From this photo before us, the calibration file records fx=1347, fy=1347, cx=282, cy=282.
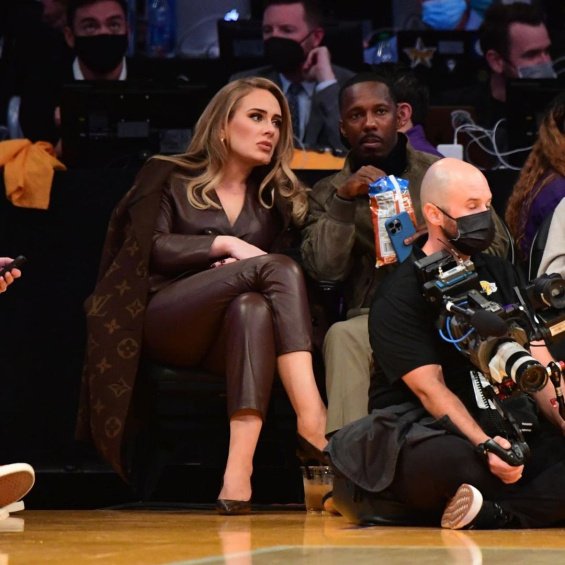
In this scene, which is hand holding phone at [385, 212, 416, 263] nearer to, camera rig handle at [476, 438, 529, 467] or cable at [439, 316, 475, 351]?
cable at [439, 316, 475, 351]

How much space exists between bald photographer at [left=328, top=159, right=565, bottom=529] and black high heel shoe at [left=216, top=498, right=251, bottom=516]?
34 centimetres

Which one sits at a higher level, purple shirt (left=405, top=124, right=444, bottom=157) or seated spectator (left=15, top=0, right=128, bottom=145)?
seated spectator (left=15, top=0, right=128, bottom=145)

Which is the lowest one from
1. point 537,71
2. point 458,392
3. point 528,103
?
point 458,392

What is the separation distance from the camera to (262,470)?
4.18m

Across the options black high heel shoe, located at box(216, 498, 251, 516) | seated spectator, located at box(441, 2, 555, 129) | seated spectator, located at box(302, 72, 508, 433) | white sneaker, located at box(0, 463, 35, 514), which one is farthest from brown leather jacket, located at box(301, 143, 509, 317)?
seated spectator, located at box(441, 2, 555, 129)

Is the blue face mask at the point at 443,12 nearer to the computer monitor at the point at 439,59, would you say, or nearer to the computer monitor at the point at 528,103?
the computer monitor at the point at 439,59

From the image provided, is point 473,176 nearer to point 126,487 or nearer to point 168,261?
point 168,261

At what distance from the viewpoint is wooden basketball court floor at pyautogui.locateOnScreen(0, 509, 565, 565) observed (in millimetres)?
2207

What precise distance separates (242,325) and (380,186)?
545mm

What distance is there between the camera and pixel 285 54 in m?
5.77

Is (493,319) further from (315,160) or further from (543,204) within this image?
(315,160)

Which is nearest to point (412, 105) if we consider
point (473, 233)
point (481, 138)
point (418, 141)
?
point (418, 141)

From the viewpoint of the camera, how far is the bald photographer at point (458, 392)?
9.49 ft

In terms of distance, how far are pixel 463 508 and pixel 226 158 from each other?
1.58m
